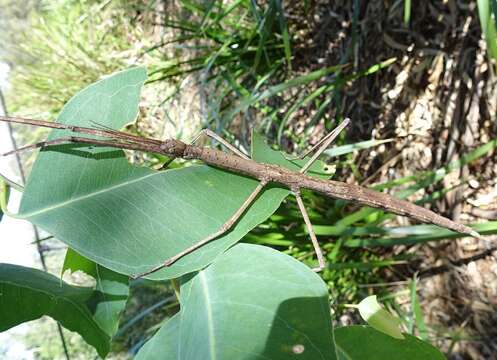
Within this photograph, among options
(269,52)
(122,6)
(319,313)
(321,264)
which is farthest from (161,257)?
(122,6)

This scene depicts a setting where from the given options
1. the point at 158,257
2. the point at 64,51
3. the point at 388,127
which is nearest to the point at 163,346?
the point at 158,257

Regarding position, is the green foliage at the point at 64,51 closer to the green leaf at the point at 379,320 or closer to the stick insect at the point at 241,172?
the stick insect at the point at 241,172

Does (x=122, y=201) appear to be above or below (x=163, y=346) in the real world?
above

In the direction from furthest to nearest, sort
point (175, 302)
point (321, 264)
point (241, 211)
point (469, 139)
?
point (175, 302)
point (469, 139)
point (321, 264)
point (241, 211)

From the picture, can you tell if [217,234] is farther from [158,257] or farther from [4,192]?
[4,192]

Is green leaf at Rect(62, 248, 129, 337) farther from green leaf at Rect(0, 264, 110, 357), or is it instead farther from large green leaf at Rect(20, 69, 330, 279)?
large green leaf at Rect(20, 69, 330, 279)

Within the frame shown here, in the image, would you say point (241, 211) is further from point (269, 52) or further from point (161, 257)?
point (269, 52)

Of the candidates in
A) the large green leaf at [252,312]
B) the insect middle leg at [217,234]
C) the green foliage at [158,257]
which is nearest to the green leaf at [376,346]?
the green foliage at [158,257]
